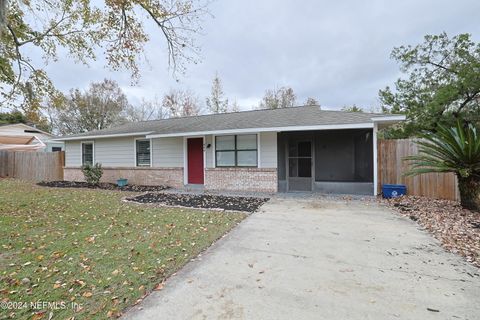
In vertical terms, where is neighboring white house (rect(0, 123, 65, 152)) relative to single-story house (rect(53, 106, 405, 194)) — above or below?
above

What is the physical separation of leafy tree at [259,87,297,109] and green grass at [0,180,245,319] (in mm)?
22417

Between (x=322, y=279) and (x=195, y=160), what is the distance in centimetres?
904

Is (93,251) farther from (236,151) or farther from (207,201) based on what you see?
(236,151)

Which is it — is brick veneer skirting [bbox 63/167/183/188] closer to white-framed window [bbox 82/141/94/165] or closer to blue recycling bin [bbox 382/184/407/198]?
white-framed window [bbox 82/141/94/165]

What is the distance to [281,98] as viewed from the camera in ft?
89.6

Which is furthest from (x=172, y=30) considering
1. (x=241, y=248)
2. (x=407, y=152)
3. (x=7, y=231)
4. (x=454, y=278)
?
(x=454, y=278)

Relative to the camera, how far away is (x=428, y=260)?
3.46 m

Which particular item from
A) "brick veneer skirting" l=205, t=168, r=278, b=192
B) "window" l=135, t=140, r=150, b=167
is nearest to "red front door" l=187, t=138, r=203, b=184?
"brick veneer skirting" l=205, t=168, r=278, b=192

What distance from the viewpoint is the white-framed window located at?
1392 cm

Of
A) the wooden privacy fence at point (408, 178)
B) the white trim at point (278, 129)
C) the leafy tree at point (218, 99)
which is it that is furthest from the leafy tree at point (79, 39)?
the leafy tree at point (218, 99)

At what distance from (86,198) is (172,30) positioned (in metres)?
7.00

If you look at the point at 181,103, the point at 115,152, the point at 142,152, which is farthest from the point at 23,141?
the point at 142,152

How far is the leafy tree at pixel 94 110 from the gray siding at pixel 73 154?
1348cm

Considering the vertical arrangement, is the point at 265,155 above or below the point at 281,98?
below
